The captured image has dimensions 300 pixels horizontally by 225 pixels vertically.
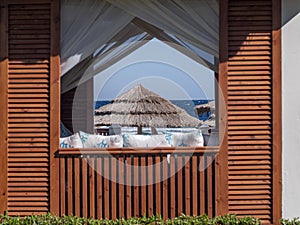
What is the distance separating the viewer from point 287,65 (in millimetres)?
4863

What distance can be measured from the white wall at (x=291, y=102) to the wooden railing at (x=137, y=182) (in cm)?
72

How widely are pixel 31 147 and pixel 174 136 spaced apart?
1.66m

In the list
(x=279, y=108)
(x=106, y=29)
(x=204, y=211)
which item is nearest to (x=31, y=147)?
(x=106, y=29)

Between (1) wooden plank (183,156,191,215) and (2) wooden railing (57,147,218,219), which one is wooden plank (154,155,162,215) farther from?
(1) wooden plank (183,156,191,215)

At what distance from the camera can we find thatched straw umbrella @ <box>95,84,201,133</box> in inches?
371

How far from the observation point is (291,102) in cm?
487

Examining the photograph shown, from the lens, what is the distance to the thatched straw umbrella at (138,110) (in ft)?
30.9

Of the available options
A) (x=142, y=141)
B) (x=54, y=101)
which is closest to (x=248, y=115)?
(x=142, y=141)

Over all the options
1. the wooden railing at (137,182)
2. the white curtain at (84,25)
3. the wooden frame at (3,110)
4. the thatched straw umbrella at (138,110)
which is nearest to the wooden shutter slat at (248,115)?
the wooden railing at (137,182)

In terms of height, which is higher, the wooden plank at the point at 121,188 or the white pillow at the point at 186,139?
the white pillow at the point at 186,139

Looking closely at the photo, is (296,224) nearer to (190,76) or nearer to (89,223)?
(89,223)

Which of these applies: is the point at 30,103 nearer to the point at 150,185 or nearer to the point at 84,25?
the point at 84,25

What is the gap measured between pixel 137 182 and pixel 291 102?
1721 millimetres

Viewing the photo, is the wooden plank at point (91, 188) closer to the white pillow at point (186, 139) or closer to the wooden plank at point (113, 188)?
the wooden plank at point (113, 188)
